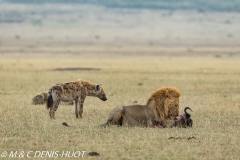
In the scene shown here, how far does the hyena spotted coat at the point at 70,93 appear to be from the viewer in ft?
45.6

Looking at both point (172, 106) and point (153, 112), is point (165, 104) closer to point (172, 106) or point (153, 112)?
point (172, 106)

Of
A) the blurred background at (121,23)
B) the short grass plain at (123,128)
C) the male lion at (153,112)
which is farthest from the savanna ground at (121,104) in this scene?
the blurred background at (121,23)

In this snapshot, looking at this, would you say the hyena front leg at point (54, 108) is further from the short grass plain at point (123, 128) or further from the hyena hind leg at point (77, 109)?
the hyena hind leg at point (77, 109)

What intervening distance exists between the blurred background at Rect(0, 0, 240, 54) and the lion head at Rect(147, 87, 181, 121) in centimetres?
5069

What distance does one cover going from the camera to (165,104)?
12039 millimetres

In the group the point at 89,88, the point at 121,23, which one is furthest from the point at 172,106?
the point at 121,23

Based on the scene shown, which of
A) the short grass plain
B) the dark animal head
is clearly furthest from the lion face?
the short grass plain

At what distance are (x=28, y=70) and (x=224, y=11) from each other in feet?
302

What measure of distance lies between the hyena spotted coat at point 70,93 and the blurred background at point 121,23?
4842 centimetres

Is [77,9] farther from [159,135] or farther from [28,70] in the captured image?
[159,135]

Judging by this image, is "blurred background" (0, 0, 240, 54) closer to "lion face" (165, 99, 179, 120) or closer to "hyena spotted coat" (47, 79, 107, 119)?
"hyena spotted coat" (47, 79, 107, 119)

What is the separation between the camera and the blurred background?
232 feet

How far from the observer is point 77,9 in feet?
389

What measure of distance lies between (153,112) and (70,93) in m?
2.59
